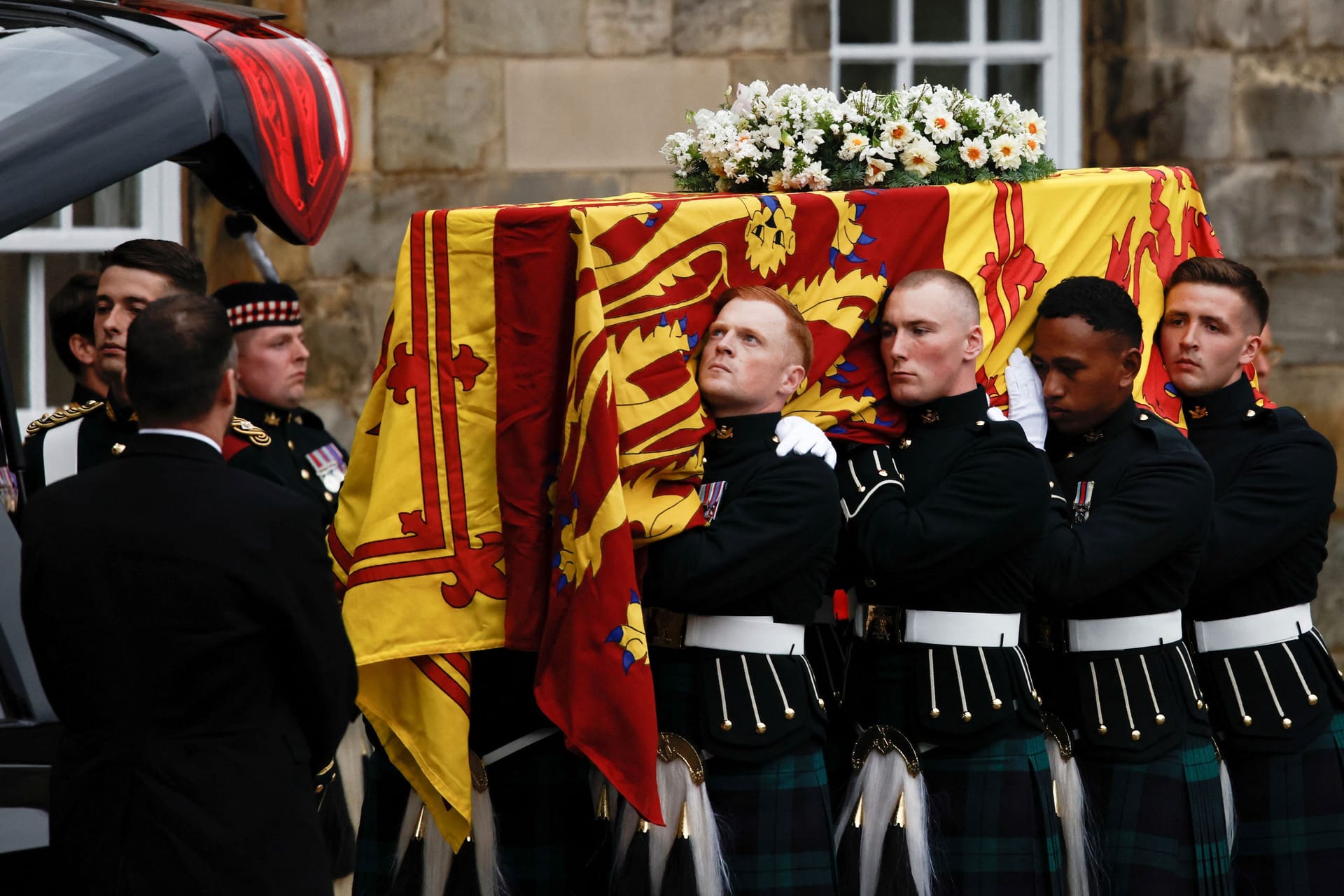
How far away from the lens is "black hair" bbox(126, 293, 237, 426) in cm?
279

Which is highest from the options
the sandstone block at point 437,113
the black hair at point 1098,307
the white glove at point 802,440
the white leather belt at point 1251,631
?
the sandstone block at point 437,113

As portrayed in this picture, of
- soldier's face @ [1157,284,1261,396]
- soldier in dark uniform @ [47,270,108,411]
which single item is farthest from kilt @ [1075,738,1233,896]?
soldier in dark uniform @ [47,270,108,411]

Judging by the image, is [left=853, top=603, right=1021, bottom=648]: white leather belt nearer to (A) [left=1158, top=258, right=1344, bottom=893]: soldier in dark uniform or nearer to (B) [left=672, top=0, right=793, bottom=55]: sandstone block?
(A) [left=1158, top=258, right=1344, bottom=893]: soldier in dark uniform

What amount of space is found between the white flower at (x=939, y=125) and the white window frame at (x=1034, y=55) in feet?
10.2

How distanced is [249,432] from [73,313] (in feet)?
2.00

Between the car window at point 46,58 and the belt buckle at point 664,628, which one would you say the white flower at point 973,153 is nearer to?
the belt buckle at point 664,628

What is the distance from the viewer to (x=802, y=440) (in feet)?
11.8

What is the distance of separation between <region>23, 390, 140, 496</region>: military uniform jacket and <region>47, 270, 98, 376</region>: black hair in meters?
0.40

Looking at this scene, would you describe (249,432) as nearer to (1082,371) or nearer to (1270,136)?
(1082,371)

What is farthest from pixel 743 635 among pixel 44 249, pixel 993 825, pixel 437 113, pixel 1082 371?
pixel 44 249

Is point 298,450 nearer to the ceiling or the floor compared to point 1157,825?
nearer to the ceiling

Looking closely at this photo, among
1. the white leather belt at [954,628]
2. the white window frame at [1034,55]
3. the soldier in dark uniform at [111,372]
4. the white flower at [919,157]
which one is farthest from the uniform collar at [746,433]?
the white window frame at [1034,55]

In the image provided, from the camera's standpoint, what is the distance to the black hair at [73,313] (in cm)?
435

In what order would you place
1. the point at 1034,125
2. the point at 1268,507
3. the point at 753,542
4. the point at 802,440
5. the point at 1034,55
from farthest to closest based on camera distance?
the point at 1034,55 < the point at 1034,125 < the point at 1268,507 < the point at 802,440 < the point at 753,542
